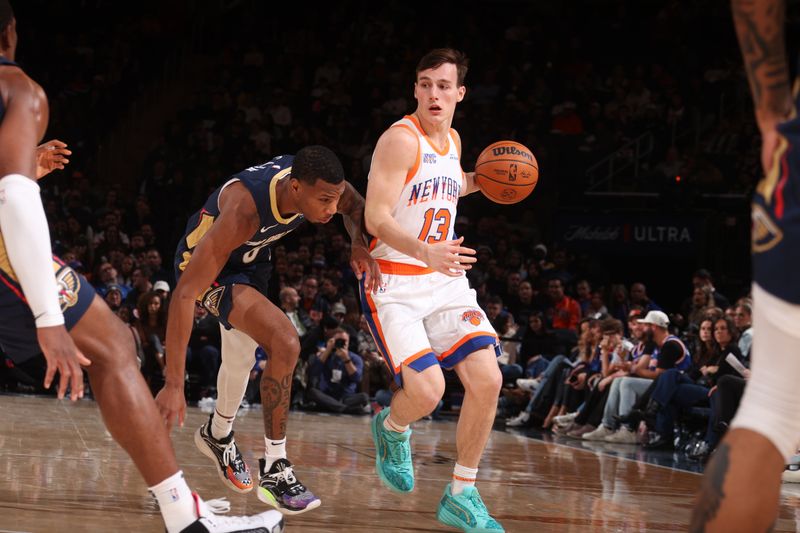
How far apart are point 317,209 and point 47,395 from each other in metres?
7.64

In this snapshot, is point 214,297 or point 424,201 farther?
point 214,297

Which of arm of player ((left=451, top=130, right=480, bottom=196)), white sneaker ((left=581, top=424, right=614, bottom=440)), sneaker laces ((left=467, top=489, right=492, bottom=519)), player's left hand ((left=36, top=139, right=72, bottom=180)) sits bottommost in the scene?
white sneaker ((left=581, top=424, right=614, bottom=440))

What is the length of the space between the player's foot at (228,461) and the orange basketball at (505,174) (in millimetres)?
1835

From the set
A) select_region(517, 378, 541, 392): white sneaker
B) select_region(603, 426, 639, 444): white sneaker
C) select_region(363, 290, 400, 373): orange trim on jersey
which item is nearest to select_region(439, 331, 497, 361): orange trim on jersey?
select_region(363, 290, 400, 373): orange trim on jersey

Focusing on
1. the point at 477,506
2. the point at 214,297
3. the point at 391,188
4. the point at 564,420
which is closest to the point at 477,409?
the point at 477,506

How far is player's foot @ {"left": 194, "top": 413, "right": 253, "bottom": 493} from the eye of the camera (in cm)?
497

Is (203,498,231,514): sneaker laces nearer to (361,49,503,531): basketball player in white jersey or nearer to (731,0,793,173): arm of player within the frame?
(361,49,503,531): basketball player in white jersey

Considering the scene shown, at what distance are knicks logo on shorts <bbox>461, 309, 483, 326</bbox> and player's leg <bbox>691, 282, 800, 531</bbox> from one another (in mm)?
2374

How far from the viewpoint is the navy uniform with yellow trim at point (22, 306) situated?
117 inches

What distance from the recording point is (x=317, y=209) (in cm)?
468

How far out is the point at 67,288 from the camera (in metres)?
3.06

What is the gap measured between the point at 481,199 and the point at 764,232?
44.1 feet

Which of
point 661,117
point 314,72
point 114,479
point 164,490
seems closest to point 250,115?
point 314,72

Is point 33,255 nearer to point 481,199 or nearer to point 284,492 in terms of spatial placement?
point 284,492
